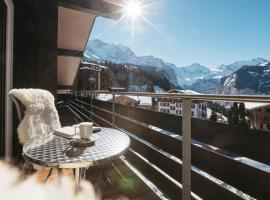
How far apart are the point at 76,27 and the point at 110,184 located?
4.91m

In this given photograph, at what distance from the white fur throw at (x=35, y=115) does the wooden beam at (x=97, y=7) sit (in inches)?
101

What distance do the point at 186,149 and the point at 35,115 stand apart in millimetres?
1344

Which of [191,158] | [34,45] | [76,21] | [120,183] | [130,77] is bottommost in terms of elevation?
[120,183]

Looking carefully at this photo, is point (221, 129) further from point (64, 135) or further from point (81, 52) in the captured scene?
point (81, 52)

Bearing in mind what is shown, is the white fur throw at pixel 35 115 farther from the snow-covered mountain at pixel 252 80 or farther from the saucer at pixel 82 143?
the snow-covered mountain at pixel 252 80

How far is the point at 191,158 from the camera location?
5.04 feet

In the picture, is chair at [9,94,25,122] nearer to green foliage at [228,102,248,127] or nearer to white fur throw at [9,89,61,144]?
white fur throw at [9,89,61,144]

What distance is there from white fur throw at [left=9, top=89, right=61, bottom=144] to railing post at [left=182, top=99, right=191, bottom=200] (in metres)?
1.24

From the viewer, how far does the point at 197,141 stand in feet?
4.89

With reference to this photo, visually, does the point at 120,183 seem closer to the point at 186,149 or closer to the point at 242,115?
the point at 186,149

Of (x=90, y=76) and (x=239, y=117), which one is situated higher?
(x=90, y=76)

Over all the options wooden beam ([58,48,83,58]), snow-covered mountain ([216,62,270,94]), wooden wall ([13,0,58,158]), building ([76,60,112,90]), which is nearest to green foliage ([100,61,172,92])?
building ([76,60,112,90])

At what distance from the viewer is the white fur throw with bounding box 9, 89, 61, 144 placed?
179cm

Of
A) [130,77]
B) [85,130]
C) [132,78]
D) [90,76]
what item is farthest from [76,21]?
[132,78]
